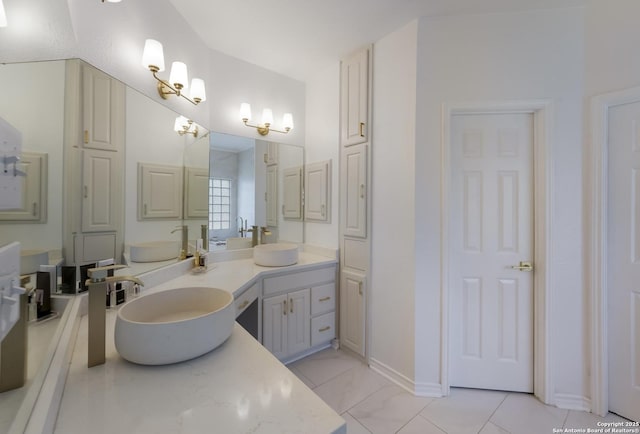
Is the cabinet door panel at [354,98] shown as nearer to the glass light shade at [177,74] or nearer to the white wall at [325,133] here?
the white wall at [325,133]

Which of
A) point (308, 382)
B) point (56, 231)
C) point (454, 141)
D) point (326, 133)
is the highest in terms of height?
point (326, 133)

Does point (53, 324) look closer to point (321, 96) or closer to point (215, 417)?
point (215, 417)

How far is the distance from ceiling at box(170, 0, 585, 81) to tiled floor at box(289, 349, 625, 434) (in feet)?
8.33

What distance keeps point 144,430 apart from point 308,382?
1587 mm

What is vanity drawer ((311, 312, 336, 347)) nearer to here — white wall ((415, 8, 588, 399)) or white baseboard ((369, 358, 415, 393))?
white baseboard ((369, 358, 415, 393))

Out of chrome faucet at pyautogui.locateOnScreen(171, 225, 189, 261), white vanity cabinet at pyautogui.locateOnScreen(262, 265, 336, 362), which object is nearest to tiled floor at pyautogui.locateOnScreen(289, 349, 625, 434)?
white vanity cabinet at pyautogui.locateOnScreen(262, 265, 336, 362)

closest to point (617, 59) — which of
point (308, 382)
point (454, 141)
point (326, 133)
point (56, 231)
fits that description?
point (454, 141)

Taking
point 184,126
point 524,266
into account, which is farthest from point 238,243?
point 524,266

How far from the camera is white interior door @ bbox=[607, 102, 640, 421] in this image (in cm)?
156

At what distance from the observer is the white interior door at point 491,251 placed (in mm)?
1781

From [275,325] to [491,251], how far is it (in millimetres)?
1651

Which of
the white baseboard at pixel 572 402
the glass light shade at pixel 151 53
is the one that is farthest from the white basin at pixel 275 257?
the white baseboard at pixel 572 402

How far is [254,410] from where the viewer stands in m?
0.63

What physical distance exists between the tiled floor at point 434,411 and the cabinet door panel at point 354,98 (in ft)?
6.17
